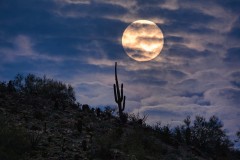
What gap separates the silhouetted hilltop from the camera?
20656 mm

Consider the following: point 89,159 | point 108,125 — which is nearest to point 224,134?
point 108,125

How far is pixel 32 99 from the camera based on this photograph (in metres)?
33.1

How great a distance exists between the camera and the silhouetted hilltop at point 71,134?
2066cm

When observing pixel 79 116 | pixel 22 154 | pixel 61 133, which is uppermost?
pixel 79 116

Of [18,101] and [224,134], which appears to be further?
[224,134]

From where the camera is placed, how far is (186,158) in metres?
27.2

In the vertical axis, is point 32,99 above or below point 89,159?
above

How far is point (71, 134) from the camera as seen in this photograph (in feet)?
82.4

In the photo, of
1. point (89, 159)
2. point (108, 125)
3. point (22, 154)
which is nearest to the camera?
point (22, 154)

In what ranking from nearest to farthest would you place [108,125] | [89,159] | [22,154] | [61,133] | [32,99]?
[22,154], [89,159], [61,133], [108,125], [32,99]

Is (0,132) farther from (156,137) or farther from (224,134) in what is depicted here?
(224,134)

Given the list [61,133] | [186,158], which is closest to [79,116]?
[61,133]

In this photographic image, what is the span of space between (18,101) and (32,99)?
1.80 meters

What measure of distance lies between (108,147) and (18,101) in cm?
1123
